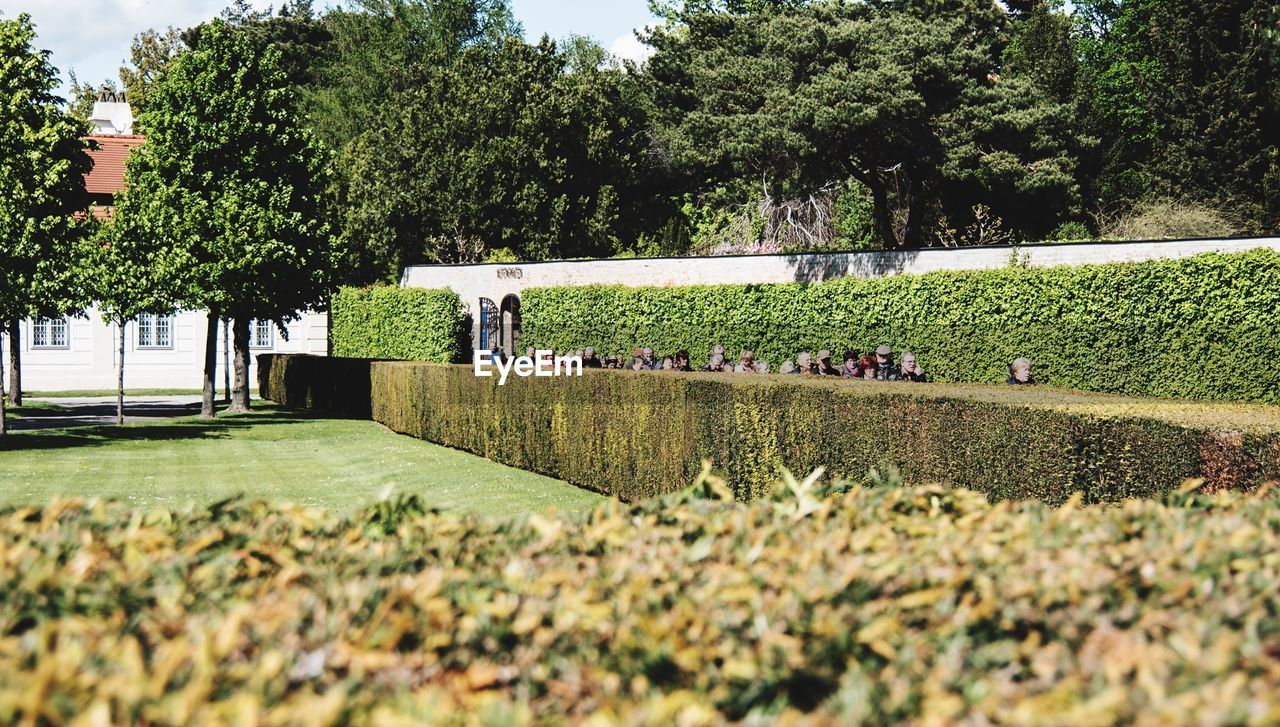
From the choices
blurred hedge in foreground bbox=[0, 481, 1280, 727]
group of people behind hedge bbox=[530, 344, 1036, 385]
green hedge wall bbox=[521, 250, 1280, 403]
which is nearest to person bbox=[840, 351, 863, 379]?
group of people behind hedge bbox=[530, 344, 1036, 385]

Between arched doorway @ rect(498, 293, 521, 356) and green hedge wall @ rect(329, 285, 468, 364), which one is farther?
arched doorway @ rect(498, 293, 521, 356)

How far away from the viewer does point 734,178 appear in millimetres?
51219

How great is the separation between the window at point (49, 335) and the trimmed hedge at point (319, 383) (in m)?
9.07

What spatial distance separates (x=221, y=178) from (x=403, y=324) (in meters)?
11.4

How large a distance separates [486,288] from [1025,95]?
18775 mm

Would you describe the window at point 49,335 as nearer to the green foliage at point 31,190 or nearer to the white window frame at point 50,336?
the white window frame at point 50,336

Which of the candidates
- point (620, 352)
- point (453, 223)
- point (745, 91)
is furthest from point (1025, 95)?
point (453, 223)

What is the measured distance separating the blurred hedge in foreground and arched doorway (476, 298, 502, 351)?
36.6 meters

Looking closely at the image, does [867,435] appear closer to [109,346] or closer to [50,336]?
[109,346]

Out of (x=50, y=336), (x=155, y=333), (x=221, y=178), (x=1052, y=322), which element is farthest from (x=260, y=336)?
(x=1052, y=322)

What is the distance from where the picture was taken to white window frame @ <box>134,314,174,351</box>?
1668 inches

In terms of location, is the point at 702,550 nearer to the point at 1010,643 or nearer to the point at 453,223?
the point at 1010,643

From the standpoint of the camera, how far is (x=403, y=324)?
125 ft

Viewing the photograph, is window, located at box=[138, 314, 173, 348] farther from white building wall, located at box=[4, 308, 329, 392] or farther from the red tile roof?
the red tile roof
